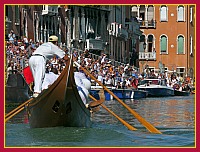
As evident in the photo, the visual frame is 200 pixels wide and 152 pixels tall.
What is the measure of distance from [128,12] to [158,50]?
5.52 m

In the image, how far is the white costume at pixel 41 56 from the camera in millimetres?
11000

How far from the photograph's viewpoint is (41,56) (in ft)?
36.2

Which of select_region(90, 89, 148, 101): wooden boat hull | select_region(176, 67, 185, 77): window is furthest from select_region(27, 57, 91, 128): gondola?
select_region(176, 67, 185, 77): window

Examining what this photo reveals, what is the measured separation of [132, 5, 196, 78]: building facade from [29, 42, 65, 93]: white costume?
129 feet

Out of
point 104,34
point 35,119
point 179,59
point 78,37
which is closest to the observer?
point 35,119

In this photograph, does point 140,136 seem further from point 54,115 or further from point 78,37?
point 78,37

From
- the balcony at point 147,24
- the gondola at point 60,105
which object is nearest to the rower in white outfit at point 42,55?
the gondola at point 60,105

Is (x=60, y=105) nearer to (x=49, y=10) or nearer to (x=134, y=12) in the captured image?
(x=49, y=10)

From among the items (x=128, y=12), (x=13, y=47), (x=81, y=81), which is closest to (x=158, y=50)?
(x=128, y=12)

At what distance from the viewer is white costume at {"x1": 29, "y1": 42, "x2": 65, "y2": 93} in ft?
36.1

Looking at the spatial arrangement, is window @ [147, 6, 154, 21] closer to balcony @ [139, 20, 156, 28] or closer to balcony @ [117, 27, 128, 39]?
balcony @ [139, 20, 156, 28]

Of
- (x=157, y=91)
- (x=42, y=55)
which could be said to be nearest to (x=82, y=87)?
(x=42, y=55)

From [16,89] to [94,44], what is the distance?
16.5m

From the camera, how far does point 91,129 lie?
11977 millimetres
